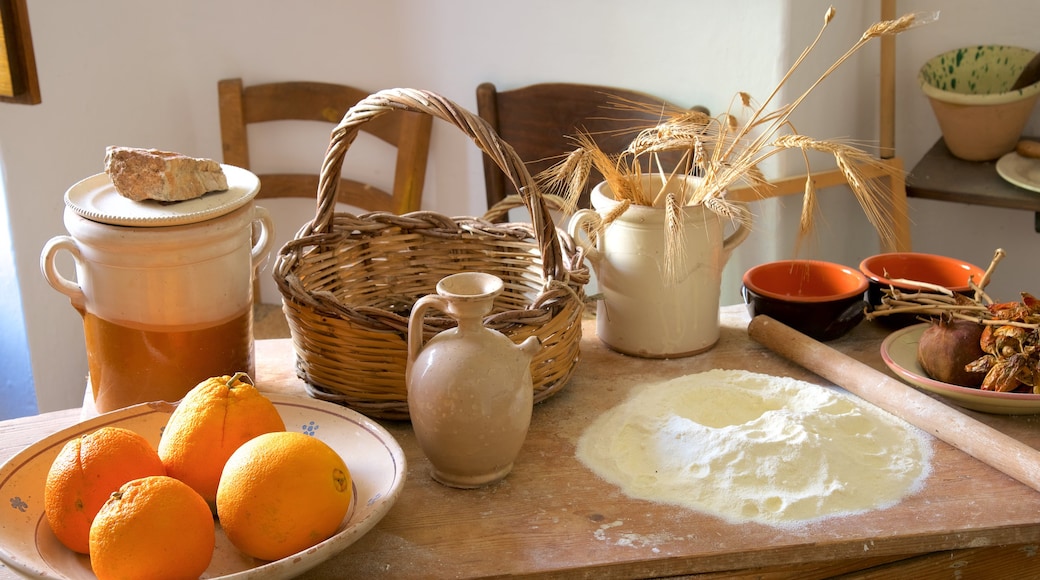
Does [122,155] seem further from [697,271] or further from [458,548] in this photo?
[697,271]

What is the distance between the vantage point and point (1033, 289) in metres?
1.91

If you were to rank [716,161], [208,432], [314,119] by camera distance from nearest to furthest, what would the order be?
[208,432] < [716,161] < [314,119]

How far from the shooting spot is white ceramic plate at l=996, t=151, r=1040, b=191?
162 cm

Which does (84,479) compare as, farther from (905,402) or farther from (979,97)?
(979,97)

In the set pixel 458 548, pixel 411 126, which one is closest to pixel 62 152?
pixel 411 126

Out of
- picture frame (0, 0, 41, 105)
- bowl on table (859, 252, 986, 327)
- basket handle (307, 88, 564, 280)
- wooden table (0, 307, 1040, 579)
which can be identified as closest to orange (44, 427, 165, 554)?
wooden table (0, 307, 1040, 579)

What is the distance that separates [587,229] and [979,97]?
35.8 inches

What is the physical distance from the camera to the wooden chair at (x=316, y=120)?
7.07 feet

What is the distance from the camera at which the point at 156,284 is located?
0.95 metres

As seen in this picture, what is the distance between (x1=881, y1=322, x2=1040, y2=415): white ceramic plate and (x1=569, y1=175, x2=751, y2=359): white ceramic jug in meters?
0.22

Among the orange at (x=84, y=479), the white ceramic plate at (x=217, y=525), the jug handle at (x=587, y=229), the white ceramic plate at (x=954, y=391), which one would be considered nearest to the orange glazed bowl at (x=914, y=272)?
the white ceramic plate at (x=954, y=391)

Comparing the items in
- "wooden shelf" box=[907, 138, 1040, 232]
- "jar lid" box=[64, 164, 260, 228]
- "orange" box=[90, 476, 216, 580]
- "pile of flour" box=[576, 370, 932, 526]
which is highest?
"jar lid" box=[64, 164, 260, 228]

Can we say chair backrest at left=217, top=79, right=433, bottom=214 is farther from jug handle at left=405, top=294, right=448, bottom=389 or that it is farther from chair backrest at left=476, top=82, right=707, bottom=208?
jug handle at left=405, top=294, right=448, bottom=389

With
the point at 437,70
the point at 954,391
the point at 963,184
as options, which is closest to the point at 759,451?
the point at 954,391
